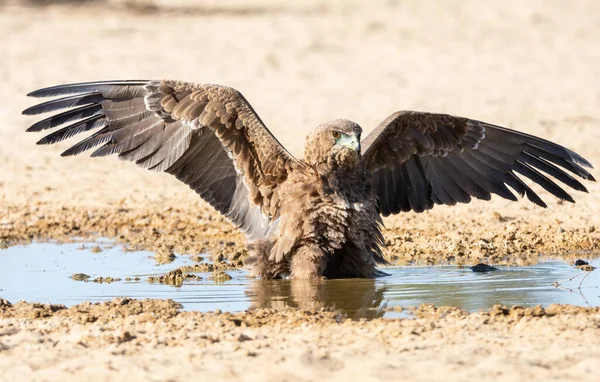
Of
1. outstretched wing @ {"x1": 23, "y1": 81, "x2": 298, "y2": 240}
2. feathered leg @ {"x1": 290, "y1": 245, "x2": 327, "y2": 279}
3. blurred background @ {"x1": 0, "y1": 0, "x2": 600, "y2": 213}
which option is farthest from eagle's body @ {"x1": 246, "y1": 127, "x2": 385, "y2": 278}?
blurred background @ {"x1": 0, "y1": 0, "x2": 600, "y2": 213}

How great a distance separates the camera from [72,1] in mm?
26219

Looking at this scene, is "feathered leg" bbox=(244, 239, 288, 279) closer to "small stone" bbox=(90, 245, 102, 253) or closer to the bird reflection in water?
the bird reflection in water

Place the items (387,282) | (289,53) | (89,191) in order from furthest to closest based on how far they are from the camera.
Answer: (289,53) < (89,191) < (387,282)

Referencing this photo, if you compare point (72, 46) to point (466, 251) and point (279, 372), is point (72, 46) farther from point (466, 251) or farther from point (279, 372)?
point (279, 372)

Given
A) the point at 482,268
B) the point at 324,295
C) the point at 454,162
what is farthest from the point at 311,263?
the point at 454,162

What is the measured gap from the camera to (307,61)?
2042 centimetres

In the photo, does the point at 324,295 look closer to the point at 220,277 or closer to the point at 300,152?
the point at 220,277

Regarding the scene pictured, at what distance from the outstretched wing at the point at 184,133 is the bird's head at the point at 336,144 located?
25cm

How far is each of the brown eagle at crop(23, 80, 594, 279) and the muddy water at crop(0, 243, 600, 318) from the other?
41cm

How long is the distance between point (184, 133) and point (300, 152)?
5916 millimetres

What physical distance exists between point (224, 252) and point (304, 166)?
192 centimetres

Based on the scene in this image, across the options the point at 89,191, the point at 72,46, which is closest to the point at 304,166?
the point at 89,191

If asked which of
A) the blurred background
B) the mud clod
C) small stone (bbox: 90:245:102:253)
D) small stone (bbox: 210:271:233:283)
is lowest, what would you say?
small stone (bbox: 210:271:233:283)

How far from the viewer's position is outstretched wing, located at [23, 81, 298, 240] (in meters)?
9.08
